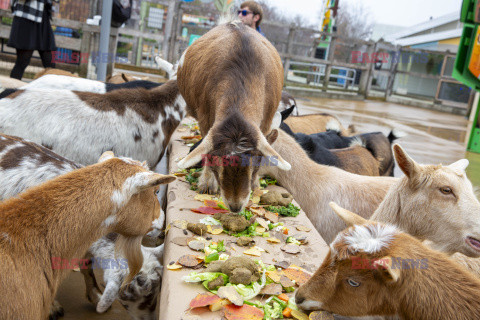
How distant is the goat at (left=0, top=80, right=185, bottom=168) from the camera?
4.26 metres

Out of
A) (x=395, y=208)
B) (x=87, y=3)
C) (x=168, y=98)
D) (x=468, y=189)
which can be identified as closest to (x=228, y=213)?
(x=395, y=208)

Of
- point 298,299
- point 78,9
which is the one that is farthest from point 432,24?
point 298,299

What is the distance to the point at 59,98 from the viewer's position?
454cm

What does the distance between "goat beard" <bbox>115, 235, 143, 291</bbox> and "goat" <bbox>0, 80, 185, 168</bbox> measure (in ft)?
5.21

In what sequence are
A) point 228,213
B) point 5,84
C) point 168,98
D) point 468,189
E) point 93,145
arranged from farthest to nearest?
point 5,84
point 168,98
point 93,145
point 228,213
point 468,189

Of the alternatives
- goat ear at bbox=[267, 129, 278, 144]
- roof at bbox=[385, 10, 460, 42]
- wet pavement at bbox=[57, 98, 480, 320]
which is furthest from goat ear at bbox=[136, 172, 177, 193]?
roof at bbox=[385, 10, 460, 42]

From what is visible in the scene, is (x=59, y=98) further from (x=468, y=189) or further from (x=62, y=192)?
(x=468, y=189)

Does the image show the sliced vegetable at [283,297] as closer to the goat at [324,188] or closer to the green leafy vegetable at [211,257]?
the green leafy vegetable at [211,257]

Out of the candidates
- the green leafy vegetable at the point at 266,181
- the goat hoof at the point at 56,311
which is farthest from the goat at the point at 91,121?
the goat hoof at the point at 56,311

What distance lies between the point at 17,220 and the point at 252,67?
7.74 feet

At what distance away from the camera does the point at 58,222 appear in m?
2.48

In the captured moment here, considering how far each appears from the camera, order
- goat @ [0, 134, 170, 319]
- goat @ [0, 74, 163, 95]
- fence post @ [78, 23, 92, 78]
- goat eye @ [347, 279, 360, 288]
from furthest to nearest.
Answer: fence post @ [78, 23, 92, 78] < goat @ [0, 74, 163, 95] < goat @ [0, 134, 170, 319] < goat eye @ [347, 279, 360, 288]

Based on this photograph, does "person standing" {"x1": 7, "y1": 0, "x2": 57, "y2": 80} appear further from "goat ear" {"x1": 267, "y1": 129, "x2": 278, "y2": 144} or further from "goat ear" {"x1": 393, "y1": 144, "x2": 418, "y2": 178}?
"goat ear" {"x1": 393, "y1": 144, "x2": 418, "y2": 178}

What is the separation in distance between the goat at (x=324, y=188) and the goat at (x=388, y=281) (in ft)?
6.31
